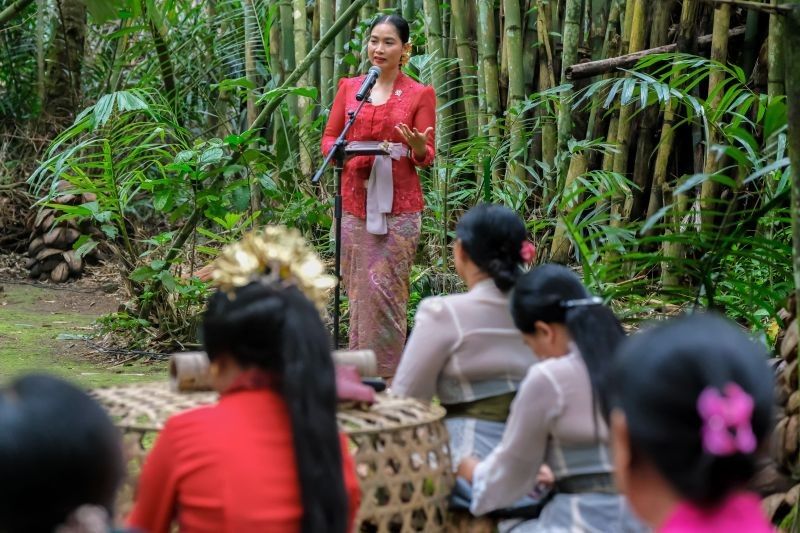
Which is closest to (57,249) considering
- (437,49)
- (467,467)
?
(437,49)

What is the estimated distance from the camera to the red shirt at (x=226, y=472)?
184 centimetres

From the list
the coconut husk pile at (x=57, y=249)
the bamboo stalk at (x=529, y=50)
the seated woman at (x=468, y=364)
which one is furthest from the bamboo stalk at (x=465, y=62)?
the seated woman at (x=468, y=364)

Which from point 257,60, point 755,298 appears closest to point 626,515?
point 755,298

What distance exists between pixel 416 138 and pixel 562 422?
2630mm

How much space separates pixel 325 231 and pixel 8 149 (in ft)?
13.2

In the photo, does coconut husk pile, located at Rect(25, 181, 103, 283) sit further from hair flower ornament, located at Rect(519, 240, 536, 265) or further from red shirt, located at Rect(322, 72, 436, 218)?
hair flower ornament, located at Rect(519, 240, 536, 265)

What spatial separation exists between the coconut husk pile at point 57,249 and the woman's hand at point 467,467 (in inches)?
270

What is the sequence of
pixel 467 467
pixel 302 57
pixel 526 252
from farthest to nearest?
pixel 302 57 < pixel 526 252 < pixel 467 467

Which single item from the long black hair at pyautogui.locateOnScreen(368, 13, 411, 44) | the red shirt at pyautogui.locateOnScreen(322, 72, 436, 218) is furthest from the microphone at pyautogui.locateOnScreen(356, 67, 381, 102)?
the long black hair at pyautogui.locateOnScreen(368, 13, 411, 44)

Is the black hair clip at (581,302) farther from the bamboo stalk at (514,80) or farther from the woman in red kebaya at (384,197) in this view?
the bamboo stalk at (514,80)

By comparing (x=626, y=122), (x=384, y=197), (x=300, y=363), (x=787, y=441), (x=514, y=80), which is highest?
(x=514, y=80)

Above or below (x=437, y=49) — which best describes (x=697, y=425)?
below

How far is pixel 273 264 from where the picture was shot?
2.28 m

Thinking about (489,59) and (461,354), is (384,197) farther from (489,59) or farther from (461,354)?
(461,354)
